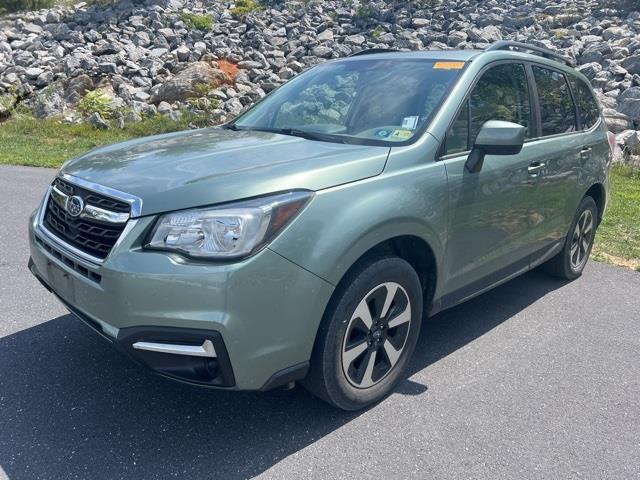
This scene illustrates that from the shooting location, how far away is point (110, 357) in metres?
3.77

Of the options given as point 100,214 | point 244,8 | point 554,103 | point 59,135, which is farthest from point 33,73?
point 100,214

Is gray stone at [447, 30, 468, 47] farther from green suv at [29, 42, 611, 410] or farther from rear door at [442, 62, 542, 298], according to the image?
rear door at [442, 62, 542, 298]

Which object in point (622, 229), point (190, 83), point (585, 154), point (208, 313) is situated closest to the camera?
point (208, 313)

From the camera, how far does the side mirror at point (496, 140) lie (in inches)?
138

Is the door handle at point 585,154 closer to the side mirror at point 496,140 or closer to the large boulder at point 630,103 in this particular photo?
the side mirror at point 496,140

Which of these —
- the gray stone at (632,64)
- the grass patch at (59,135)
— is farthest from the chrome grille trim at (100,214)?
the gray stone at (632,64)

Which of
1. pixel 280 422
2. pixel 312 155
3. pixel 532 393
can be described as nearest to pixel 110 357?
pixel 280 422

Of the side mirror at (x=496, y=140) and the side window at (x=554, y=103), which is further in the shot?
the side window at (x=554, y=103)

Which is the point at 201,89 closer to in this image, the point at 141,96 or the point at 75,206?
the point at 141,96

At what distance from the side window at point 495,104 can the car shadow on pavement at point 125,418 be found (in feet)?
4.69

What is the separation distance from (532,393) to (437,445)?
0.84 m

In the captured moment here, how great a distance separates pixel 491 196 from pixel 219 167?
1.76 metres

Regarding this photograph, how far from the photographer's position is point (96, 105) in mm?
15562

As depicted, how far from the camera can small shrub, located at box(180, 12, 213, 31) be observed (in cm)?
2045
